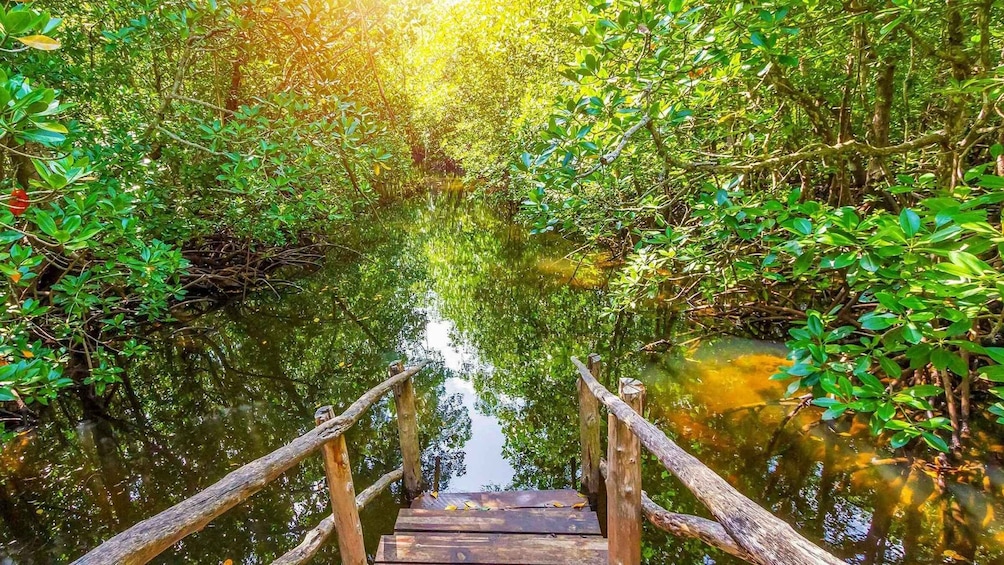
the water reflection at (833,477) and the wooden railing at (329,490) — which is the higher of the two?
the wooden railing at (329,490)

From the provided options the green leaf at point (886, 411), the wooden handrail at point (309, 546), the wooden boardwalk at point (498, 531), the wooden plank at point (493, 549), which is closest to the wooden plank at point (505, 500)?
the wooden boardwalk at point (498, 531)

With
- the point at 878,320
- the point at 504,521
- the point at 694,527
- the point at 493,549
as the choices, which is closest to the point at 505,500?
the point at 504,521

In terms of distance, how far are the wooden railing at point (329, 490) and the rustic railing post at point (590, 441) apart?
5.52ft

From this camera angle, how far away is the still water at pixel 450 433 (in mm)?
4086

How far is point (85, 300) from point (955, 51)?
7384 mm

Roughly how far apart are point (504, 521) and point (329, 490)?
1.58m

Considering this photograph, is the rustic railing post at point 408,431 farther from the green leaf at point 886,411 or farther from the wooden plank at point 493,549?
the green leaf at point 886,411

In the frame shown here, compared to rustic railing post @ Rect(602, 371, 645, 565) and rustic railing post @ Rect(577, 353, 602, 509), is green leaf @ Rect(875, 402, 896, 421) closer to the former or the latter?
rustic railing post @ Rect(602, 371, 645, 565)

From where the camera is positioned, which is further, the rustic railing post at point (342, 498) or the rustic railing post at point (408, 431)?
the rustic railing post at point (408, 431)

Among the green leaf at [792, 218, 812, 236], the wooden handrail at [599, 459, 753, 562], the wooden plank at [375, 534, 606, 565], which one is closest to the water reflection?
the wooden plank at [375, 534, 606, 565]

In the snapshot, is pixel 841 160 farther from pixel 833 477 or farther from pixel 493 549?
pixel 493 549

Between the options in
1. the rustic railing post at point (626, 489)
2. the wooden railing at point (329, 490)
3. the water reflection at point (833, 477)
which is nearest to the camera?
the wooden railing at point (329, 490)

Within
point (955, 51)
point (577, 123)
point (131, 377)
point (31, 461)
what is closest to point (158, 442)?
point (31, 461)

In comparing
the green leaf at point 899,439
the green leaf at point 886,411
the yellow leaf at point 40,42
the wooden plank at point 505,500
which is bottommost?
the wooden plank at point 505,500
